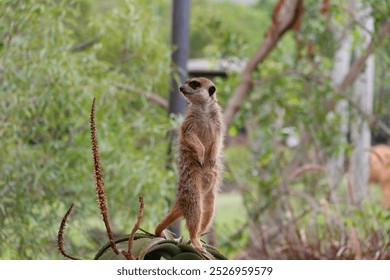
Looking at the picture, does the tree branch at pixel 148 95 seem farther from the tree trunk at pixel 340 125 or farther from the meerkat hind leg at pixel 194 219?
the meerkat hind leg at pixel 194 219

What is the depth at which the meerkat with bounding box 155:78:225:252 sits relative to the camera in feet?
2.27

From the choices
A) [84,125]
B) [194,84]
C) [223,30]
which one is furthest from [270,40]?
[194,84]

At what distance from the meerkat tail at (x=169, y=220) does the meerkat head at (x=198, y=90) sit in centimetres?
12

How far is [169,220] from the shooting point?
2.27 ft

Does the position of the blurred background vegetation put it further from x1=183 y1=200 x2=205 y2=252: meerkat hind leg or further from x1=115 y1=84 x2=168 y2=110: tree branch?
x1=183 y1=200 x2=205 y2=252: meerkat hind leg

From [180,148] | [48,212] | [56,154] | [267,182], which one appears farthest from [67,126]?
[180,148]

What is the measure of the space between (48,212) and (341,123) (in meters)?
1.56

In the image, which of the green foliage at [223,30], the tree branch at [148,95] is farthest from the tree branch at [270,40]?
the green foliage at [223,30]

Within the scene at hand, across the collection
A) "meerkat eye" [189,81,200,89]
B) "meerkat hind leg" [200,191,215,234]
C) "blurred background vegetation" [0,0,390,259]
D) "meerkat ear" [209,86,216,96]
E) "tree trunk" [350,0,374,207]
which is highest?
"meerkat eye" [189,81,200,89]

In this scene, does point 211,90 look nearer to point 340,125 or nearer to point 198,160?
point 198,160

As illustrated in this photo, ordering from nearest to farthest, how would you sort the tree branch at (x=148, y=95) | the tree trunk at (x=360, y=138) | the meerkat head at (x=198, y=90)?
the meerkat head at (x=198, y=90), the tree branch at (x=148, y=95), the tree trunk at (x=360, y=138)

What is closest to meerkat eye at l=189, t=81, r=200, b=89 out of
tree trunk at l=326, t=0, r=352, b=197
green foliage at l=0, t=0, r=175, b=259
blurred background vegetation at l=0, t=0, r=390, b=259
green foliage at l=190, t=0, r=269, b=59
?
blurred background vegetation at l=0, t=0, r=390, b=259

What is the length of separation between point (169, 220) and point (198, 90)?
0.15 m

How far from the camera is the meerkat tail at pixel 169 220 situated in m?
0.68
